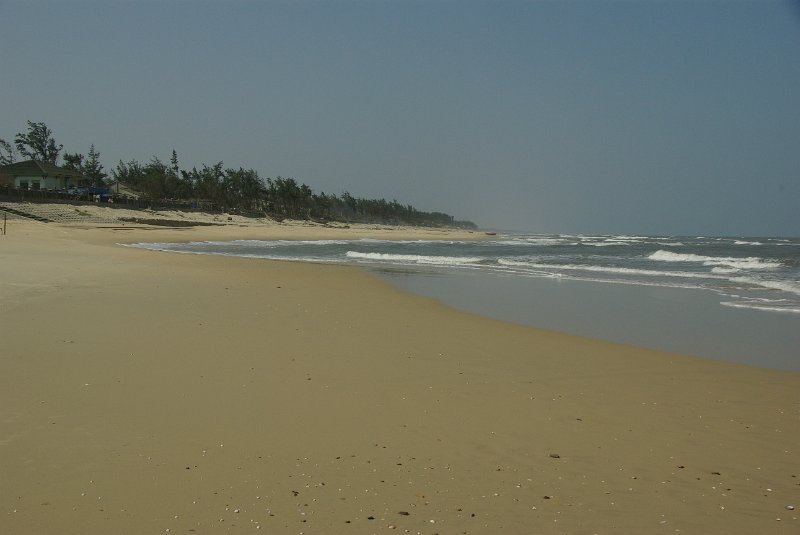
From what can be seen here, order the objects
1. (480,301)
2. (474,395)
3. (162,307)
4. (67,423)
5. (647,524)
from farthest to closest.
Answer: (480,301) < (162,307) < (474,395) < (67,423) < (647,524)

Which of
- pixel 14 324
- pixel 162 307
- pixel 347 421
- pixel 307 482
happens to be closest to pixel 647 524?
pixel 307 482

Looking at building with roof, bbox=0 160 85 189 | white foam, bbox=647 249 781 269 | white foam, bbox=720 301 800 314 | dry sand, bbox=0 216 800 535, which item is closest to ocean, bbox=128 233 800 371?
white foam, bbox=720 301 800 314

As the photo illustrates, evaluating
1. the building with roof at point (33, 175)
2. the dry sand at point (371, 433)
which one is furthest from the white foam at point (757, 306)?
the building with roof at point (33, 175)

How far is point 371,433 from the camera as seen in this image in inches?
173

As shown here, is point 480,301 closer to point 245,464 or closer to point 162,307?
point 162,307

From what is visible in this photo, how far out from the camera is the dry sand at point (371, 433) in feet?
10.7

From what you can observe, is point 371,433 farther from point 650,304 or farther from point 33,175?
point 33,175

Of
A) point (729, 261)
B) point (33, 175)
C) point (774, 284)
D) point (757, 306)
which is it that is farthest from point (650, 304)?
point (33, 175)

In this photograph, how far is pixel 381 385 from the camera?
5.70 meters

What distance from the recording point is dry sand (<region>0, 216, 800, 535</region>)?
3.25m

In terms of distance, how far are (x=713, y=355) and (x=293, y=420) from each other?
5.99 m

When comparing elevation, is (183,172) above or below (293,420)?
above

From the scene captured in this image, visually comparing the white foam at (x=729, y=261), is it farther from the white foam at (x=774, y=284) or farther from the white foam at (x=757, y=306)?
the white foam at (x=757, y=306)

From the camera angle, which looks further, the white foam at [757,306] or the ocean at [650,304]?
the white foam at [757,306]
